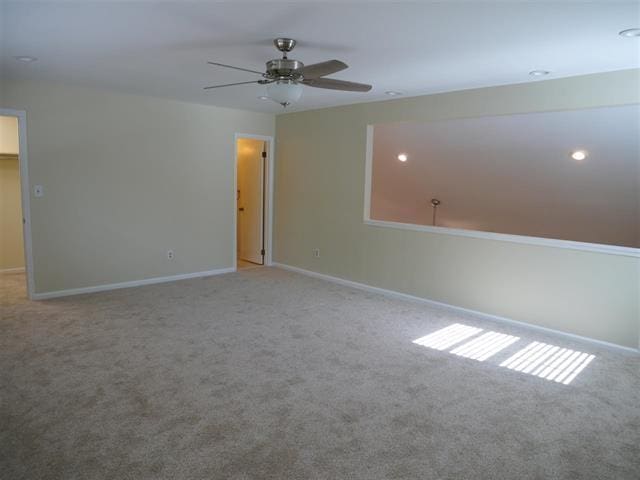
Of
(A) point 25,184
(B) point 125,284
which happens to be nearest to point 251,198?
(B) point 125,284

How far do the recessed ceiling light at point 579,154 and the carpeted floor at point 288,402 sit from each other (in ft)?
7.01

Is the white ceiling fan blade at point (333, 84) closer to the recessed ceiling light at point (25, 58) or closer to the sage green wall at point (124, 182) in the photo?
the recessed ceiling light at point (25, 58)

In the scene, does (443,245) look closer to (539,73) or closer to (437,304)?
(437,304)

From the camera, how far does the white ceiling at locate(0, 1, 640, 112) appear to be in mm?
2359

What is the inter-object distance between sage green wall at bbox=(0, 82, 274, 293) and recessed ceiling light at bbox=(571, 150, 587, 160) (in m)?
4.18

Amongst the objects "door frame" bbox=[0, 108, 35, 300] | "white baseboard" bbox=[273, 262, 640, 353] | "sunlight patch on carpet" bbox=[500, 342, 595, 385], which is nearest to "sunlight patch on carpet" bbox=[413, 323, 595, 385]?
"sunlight patch on carpet" bbox=[500, 342, 595, 385]

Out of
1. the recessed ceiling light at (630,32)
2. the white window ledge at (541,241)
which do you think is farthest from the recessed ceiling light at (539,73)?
the white window ledge at (541,241)

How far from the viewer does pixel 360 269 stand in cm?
568

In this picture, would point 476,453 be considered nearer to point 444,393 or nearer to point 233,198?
point 444,393

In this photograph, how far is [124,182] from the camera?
17.2ft

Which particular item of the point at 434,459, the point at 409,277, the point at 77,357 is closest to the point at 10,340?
the point at 77,357

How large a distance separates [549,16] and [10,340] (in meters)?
4.59

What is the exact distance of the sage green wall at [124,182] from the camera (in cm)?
471

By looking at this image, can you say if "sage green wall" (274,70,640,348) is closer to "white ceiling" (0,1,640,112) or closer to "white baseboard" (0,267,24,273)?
"white ceiling" (0,1,640,112)
